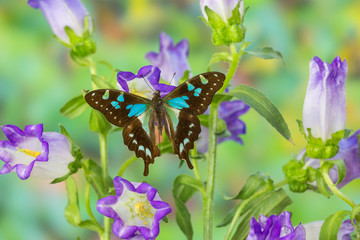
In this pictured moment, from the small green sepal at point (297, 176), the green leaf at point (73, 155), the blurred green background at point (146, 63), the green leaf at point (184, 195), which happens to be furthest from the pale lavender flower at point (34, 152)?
the blurred green background at point (146, 63)

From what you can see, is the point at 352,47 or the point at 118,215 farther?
the point at 352,47

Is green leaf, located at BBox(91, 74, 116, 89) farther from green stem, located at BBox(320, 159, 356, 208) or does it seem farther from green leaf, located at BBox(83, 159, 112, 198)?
green stem, located at BBox(320, 159, 356, 208)

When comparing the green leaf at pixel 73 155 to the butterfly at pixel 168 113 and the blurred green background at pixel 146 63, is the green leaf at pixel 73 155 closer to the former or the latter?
the butterfly at pixel 168 113

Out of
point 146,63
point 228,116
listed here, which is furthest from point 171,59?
point 146,63

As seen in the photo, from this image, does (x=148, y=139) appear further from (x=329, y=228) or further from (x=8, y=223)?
(x=8, y=223)

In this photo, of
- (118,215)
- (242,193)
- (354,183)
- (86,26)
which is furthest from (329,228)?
(354,183)

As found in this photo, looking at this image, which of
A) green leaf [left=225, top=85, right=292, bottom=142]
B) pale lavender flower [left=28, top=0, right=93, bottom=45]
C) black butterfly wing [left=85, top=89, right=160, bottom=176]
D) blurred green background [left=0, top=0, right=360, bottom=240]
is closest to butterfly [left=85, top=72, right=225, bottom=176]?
black butterfly wing [left=85, top=89, right=160, bottom=176]
